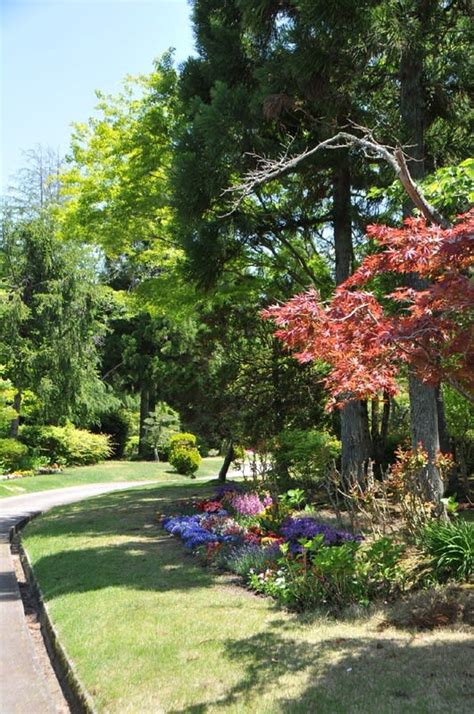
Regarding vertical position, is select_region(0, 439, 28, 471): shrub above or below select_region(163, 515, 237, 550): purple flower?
above

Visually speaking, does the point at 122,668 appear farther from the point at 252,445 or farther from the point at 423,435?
the point at 252,445

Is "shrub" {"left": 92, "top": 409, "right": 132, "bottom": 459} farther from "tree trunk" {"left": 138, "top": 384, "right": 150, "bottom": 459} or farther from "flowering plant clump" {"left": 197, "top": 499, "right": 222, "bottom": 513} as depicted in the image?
"flowering plant clump" {"left": 197, "top": 499, "right": 222, "bottom": 513}

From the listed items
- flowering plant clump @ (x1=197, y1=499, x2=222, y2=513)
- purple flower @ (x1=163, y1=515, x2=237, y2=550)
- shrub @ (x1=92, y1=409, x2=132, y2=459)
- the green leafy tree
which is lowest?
purple flower @ (x1=163, y1=515, x2=237, y2=550)

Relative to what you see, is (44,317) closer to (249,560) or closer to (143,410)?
(143,410)

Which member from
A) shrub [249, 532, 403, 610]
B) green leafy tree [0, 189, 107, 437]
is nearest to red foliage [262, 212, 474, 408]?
shrub [249, 532, 403, 610]

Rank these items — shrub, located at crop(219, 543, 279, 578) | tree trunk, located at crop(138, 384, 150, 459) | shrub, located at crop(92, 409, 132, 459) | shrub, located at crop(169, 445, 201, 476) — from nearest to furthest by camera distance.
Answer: shrub, located at crop(219, 543, 279, 578) < shrub, located at crop(169, 445, 201, 476) < shrub, located at crop(92, 409, 132, 459) < tree trunk, located at crop(138, 384, 150, 459)

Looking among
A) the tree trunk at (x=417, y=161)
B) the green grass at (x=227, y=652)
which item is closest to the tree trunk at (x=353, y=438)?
the tree trunk at (x=417, y=161)

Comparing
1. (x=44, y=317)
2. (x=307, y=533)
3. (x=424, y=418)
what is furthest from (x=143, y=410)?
(x=307, y=533)

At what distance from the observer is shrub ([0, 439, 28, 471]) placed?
79.5 feet

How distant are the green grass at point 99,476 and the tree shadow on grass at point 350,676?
16.3 metres

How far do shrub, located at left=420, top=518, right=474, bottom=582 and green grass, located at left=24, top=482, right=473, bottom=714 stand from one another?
1.03 meters

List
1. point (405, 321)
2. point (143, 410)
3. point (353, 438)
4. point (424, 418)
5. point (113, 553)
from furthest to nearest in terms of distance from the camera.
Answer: point (143, 410) < point (353, 438) < point (113, 553) < point (424, 418) < point (405, 321)

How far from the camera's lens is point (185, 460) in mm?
27094

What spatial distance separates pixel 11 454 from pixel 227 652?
21524 millimetres
